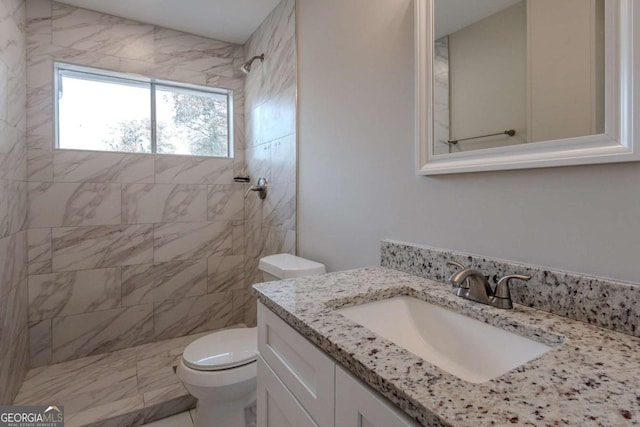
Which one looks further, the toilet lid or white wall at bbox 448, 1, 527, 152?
the toilet lid

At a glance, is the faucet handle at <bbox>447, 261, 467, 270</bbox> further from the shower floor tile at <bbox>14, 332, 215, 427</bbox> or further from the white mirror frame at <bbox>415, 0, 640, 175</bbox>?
the shower floor tile at <bbox>14, 332, 215, 427</bbox>

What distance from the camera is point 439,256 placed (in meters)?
1.05

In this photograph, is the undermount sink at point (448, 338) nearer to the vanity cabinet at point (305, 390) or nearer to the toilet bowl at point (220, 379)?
the vanity cabinet at point (305, 390)

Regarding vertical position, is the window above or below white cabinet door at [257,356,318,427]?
above

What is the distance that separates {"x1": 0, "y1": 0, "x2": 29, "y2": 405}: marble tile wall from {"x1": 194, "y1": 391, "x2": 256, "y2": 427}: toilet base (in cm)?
95

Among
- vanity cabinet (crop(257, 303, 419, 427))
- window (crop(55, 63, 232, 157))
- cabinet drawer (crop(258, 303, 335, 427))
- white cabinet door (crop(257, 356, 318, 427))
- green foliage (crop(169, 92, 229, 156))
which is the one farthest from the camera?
green foliage (crop(169, 92, 229, 156))

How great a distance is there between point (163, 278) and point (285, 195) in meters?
1.25

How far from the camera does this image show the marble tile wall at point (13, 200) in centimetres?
157

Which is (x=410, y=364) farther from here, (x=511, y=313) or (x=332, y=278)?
(x=332, y=278)

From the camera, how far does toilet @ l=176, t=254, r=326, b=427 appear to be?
1.42 meters

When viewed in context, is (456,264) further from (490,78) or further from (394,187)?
(490,78)

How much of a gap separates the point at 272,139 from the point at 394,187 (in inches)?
49.6

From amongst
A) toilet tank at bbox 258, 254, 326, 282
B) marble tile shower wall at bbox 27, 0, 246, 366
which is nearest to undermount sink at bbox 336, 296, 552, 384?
toilet tank at bbox 258, 254, 326, 282
